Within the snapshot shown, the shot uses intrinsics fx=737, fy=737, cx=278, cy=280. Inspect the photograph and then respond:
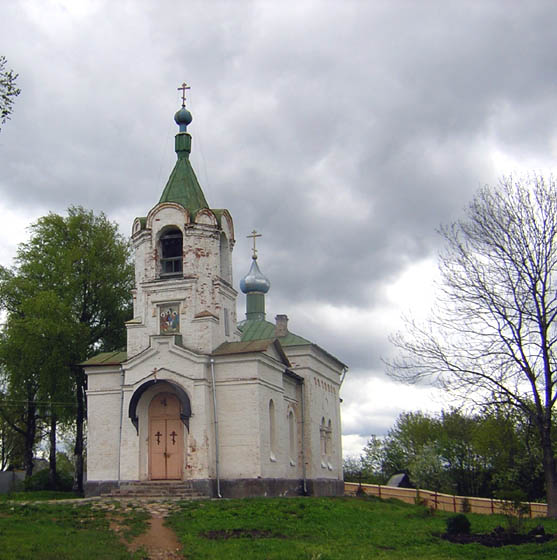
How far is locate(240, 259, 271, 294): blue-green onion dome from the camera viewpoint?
114 feet

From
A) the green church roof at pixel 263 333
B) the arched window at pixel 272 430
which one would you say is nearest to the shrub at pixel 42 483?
the green church roof at pixel 263 333

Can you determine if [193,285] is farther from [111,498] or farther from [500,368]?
[500,368]

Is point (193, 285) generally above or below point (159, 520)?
above

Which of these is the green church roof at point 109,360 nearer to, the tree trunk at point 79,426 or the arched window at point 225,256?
the arched window at point 225,256

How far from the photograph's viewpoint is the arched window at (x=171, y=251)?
24516 mm

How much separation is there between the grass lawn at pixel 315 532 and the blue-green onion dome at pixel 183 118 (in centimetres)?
1354

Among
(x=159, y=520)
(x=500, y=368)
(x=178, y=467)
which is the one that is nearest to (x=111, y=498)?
(x=178, y=467)

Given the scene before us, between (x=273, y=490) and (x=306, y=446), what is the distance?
16.6 feet

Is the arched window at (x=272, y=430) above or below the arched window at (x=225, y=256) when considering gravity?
below

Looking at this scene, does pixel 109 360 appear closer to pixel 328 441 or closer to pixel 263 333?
pixel 263 333

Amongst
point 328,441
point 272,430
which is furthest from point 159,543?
point 328,441

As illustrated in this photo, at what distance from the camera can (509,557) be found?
12.4m

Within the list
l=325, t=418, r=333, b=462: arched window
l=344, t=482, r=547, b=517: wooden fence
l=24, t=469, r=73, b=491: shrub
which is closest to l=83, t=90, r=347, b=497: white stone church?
l=325, t=418, r=333, b=462: arched window

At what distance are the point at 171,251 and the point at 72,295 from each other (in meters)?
6.74
